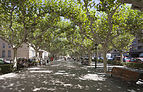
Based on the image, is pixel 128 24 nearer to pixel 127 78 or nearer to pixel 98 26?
pixel 98 26

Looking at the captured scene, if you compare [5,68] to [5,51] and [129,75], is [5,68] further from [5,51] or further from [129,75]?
[5,51]

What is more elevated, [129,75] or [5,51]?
[5,51]

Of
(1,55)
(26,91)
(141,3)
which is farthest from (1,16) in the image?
(1,55)

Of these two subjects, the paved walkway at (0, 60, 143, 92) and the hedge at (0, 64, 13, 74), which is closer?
the paved walkway at (0, 60, 143, 92)

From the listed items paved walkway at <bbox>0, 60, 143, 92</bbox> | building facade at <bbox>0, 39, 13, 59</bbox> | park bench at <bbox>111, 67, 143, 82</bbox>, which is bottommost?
paved walkway at <bbox>0, 60, 143, 92</bbox>

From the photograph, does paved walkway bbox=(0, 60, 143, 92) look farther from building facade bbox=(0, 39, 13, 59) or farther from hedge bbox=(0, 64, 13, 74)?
building facade bbox=(0, 39, 13, 59)

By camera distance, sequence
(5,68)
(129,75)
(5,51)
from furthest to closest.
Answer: (5,51) < (5,68) < (129,75)

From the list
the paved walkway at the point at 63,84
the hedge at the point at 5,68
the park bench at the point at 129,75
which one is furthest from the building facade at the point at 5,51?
the park bench at the point at 129,75

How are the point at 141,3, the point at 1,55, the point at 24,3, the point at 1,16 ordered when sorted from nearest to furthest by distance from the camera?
the point at 141,3 → the point at 24,3 → the point at 1,16 → the point at 1,55

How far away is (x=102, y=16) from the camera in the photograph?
16125mm

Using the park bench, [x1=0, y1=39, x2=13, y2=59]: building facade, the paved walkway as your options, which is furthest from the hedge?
[x1=0, y1=39, x2=13, y2=59]: building facade

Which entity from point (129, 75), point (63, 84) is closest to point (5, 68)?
point (63, 84)

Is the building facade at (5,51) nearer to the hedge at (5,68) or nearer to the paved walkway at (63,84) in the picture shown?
the hedge at (5,68)

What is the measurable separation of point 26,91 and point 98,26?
12923mm
